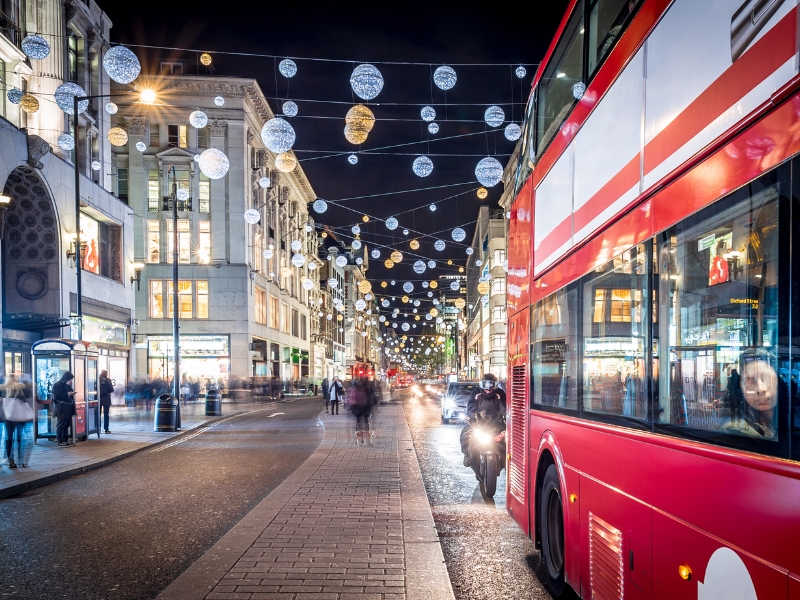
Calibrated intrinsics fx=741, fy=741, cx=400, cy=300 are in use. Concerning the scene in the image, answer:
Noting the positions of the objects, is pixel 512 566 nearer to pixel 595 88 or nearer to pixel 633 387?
pixel 633 387

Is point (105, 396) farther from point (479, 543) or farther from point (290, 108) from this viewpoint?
point (479, 543)

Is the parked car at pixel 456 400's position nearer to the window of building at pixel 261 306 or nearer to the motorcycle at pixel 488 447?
the motorcycle at pixel 488 447

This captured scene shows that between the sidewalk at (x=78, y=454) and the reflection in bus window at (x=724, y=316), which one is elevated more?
the reflection in bus window at (x=724, y=316)

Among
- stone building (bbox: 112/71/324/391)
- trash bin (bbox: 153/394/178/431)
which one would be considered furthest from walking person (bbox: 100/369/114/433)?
stone building (bbox: 112/71/324/391)

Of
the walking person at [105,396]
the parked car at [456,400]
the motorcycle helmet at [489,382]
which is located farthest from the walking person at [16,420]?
the parked car at [456,400]

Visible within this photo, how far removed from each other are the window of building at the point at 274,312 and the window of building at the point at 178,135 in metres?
15.2

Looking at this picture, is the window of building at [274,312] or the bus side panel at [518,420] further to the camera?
the window of building at [274,312]

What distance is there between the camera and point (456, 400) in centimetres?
2544

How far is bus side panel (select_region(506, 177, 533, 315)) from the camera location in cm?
733

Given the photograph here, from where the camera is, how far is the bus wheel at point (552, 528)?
5.64 meters

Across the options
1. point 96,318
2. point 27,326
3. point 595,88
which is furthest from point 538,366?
point 96,318

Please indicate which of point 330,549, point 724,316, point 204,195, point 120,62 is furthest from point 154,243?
point 724,316

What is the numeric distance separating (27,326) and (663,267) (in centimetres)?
2625

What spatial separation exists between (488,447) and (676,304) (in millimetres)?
7040
